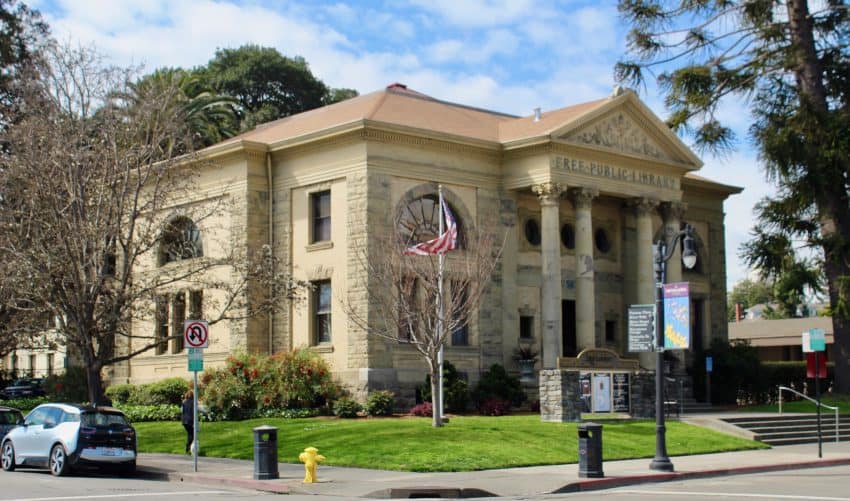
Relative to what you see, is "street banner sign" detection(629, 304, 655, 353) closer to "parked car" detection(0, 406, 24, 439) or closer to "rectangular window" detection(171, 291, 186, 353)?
"parked car" detection(0, 406, 24, 439)

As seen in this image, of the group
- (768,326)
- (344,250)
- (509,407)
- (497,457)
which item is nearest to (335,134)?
(344,250)

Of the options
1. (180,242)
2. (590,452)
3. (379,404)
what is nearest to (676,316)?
(590,452)

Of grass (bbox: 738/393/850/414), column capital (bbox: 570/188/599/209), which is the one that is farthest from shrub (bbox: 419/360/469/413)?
grass (bbox: 738/393/850/414)

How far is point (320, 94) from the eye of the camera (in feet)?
284

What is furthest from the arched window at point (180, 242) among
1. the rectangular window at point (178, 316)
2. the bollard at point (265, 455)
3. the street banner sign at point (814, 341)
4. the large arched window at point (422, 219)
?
the street banner sign at point (814, 341)

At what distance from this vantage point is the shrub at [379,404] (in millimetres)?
38000

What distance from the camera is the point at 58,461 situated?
83.6 ft

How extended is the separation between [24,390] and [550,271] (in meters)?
28.0

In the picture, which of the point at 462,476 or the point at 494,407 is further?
the point at 494,407

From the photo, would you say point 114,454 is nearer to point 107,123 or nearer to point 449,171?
point 107,123

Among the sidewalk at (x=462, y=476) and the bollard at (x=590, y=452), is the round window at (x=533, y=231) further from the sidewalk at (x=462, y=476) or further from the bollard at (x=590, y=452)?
the bollard at (x=590, y=452)

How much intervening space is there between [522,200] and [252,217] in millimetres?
10132

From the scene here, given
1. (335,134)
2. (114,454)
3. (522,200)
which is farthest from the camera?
(522,200)

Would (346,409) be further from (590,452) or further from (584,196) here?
(590,452)
